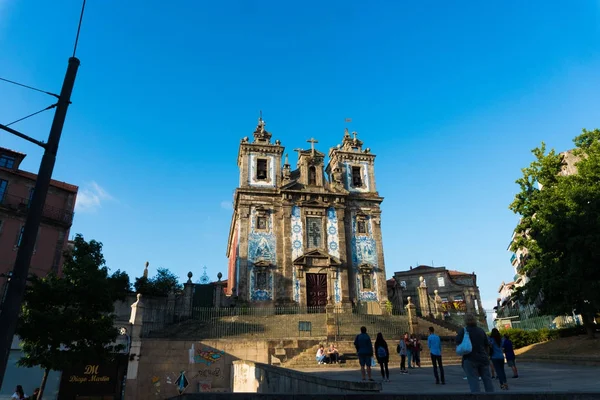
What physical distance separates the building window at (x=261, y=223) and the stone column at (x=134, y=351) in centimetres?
1327

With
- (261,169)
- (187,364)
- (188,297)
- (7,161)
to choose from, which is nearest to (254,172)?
(261,169)

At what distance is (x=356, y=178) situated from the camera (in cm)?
3784

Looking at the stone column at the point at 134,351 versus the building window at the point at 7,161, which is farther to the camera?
the building window at the point at 7,161

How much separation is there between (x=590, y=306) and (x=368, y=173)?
21368 millimetres

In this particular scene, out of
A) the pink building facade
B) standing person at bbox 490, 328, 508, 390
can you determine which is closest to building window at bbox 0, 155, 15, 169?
the pink building facade

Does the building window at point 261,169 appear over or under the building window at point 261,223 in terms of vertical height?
over

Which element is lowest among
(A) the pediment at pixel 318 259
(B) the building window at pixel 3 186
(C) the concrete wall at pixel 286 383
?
(C) the concrete wall at pixel 286 383

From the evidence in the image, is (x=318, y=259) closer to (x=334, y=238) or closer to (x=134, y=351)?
(x=334, y=238)

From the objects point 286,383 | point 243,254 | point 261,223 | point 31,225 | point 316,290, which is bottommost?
point 286,383

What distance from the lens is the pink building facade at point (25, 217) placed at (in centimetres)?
2609

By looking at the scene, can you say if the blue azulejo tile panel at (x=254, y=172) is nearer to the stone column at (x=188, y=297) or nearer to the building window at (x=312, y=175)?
the building window at (x=312, y=175)

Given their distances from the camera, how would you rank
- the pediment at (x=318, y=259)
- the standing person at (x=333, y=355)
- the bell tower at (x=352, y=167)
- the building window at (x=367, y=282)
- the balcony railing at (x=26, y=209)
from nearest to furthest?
1. the standing person at (x=333, y=355)
2. the balcony railing at (x=26, y=209)
3. the pediment at (x=318, y=259)
4. the building window at (x=367, y=282)
5. the bell tower at (x=352, y=167)

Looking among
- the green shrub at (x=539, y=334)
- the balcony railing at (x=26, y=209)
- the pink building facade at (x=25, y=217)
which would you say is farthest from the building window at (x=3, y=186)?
the green shrub at (x=539, y=334)

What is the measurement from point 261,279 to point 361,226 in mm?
9665
